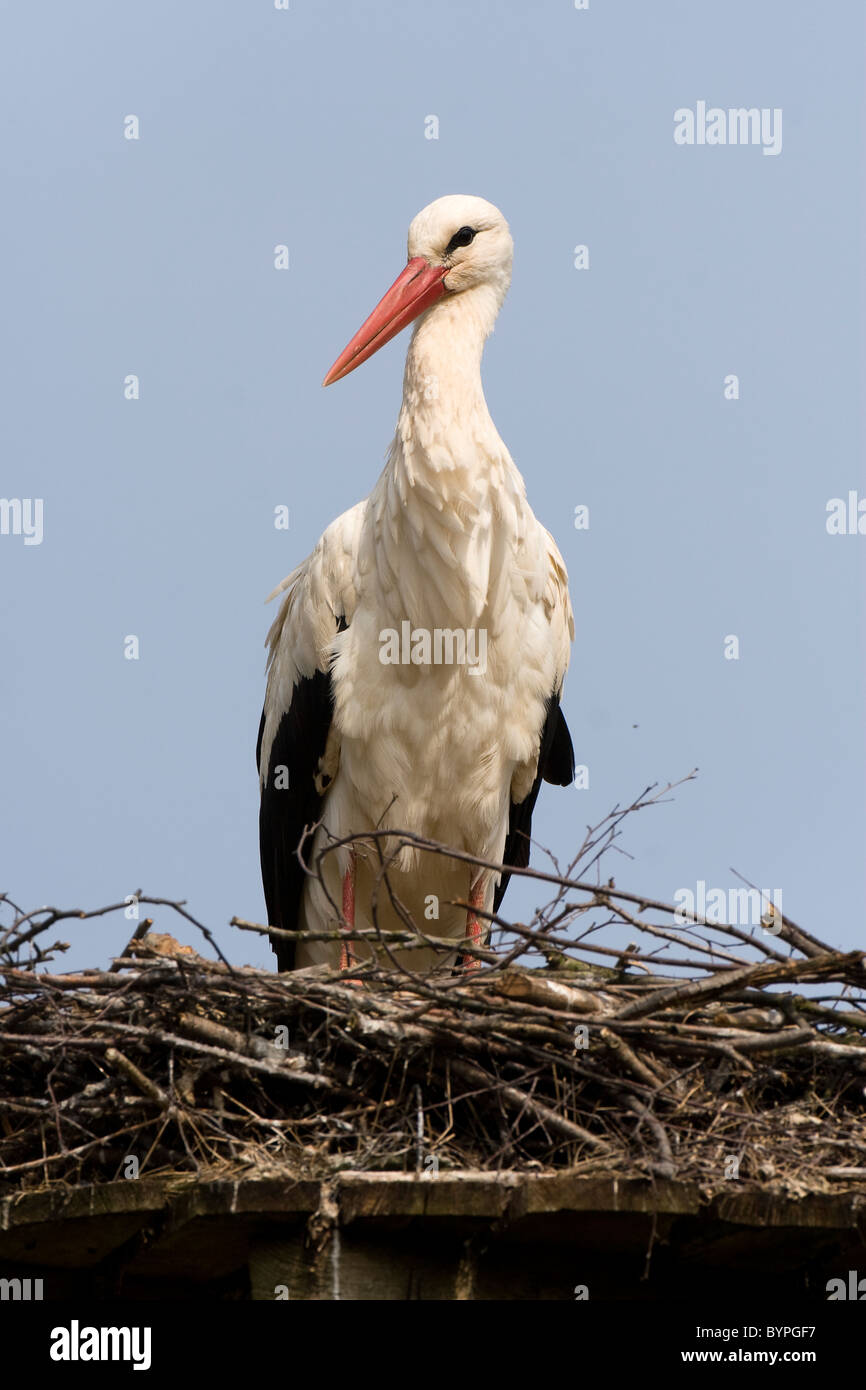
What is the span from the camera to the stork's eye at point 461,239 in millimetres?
5406

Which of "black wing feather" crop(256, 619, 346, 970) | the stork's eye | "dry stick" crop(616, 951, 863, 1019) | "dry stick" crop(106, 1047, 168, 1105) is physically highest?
the stork's eye

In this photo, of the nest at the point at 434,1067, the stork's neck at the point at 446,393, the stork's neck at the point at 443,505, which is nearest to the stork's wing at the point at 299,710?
the stork's neck at the point at 443,505

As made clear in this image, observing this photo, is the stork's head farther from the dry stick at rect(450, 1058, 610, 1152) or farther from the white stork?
the dry stick at rect(450, 1058, 610, 1152)

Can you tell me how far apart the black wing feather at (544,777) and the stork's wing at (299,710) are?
0.60m

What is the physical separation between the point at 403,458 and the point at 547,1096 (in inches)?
81.2

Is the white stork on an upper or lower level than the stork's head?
lower

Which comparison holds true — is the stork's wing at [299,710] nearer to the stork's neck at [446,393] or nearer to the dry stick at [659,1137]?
the stork's neck at [446,393]

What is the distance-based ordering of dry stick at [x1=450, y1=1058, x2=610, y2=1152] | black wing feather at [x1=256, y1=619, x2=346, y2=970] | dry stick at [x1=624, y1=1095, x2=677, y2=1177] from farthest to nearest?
black wing feather at [x1=256, y1=619, x2=346, y2=970], dry stick at [x1=450, y1=1058, x2=610, y2=1152], dry stick at [x1=624, y1=1095, x2=677, y2=1177]

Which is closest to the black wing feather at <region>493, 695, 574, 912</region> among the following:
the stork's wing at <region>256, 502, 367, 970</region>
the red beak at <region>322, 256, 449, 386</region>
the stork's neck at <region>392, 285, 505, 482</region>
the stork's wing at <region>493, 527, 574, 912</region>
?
the stork's wing at <region>493, 527, 574, 912</region>

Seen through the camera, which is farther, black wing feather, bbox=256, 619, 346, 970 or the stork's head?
the stork's head

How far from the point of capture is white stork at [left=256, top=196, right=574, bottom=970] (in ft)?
16.3

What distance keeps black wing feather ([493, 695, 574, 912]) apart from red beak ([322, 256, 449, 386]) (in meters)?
1.15

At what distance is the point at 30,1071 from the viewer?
3.74m
